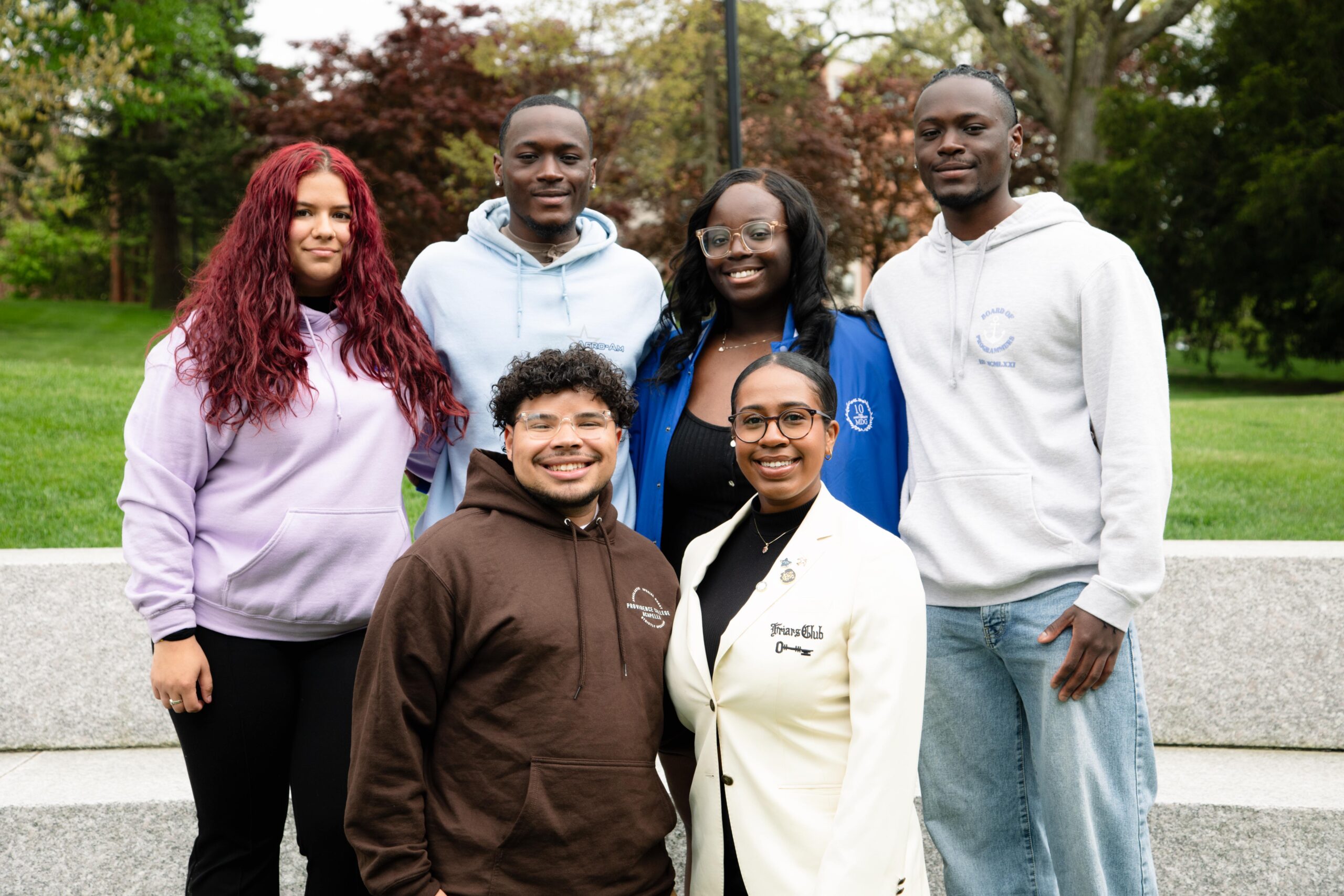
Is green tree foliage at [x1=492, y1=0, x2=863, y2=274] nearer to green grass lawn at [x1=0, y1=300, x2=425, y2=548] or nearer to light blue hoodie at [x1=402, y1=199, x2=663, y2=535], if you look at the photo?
green grass lawn at [x1=0, y1=300, x2=425, y2=548]

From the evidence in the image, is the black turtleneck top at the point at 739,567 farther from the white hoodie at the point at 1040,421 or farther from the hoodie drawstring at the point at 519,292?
the hoodie drawstring at the point at 519,292

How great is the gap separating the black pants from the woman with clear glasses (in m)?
1.03

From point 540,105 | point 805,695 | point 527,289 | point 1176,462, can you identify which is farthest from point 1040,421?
point 1176,462

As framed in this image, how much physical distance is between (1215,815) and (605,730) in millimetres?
2480

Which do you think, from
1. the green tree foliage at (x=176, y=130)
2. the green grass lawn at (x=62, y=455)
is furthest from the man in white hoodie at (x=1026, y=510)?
the green tree foliage at (x=176, y=130)

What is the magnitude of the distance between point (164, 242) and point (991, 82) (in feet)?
90.5

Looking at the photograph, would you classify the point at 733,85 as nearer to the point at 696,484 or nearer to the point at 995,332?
the point at 696,484

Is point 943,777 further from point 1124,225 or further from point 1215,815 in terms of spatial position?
point 1124,225

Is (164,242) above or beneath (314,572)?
above

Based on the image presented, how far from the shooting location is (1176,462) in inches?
300

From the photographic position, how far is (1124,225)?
1773 centimetres

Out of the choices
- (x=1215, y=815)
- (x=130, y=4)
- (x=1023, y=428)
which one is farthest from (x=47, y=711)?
(x=130, y=4)

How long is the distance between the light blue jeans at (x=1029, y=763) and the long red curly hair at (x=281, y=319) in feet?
5.09

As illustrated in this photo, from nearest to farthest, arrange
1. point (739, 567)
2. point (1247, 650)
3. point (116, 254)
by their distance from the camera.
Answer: point (739, 567), point (1247, 650), point (116, 254)
